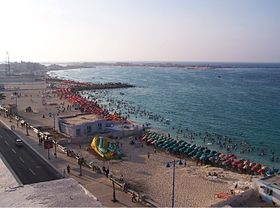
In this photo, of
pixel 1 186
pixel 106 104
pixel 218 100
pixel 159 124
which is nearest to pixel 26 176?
pixel 1 186

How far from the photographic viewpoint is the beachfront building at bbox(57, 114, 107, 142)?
49031 millimetres

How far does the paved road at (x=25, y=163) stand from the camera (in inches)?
1256

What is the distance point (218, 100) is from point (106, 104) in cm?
3397

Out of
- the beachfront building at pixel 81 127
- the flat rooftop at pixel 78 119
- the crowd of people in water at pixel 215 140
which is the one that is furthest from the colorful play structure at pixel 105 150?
the crowd of people in water at pixel 215 140

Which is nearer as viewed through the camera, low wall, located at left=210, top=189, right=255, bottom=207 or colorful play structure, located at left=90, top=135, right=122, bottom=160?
low wall, located at left=210, top=189, right=255, bottom=207

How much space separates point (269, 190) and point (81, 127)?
2947cm

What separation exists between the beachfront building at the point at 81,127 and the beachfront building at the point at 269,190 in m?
27.0

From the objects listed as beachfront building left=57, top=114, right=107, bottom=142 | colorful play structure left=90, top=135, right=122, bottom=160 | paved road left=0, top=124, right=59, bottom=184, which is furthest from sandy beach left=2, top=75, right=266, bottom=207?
paved road left=0, top=124, right=59, bottom=184

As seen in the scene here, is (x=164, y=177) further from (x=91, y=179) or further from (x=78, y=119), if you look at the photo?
(x=78, y=119)

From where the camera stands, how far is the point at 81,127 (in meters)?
49.5

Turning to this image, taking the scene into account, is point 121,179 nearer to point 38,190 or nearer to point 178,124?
point 38,190

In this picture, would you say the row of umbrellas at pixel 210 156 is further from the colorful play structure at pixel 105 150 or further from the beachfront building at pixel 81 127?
the colorful play structure at pixel 105 150

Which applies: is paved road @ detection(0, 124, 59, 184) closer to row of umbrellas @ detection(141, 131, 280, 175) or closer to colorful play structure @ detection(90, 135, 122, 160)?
colorful play structure @ detection(90, 135, 122, 160)

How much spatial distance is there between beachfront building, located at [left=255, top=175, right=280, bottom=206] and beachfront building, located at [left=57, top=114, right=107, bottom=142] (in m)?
27.0
